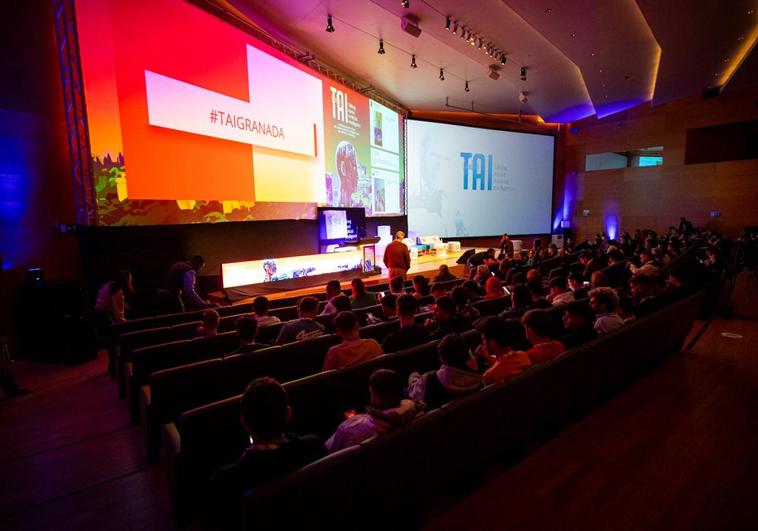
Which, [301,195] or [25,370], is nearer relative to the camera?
[25,370]

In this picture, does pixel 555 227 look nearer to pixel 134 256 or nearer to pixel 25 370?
pixel 134 256

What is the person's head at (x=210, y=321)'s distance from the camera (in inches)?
127

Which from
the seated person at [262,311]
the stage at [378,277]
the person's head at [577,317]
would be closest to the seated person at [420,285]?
the seated person at [262,311]

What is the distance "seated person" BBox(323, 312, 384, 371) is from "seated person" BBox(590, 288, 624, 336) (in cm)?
197

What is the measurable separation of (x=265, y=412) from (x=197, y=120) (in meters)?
5.36

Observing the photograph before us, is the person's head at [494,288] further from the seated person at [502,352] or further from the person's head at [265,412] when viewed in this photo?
the person's head at [265,412]

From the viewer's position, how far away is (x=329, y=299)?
432cm

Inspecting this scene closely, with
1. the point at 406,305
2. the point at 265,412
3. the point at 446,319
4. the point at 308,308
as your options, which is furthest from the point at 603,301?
the point at 265,412

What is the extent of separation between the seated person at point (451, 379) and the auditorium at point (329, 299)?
0.01m

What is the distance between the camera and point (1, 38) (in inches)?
168

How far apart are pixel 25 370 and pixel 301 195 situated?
4737 mm

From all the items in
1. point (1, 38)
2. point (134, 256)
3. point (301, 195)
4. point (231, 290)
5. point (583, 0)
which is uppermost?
point (583, 0)

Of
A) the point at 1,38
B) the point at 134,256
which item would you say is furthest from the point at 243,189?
the point at 1,38

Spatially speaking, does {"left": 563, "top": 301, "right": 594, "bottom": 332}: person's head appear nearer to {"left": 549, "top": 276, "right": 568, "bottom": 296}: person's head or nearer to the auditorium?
the auditorium
